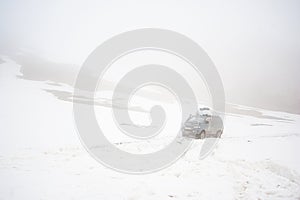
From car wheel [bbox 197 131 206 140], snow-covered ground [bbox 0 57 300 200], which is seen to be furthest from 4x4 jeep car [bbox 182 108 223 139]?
snow-covered ground [bbox 0 57 300 200]

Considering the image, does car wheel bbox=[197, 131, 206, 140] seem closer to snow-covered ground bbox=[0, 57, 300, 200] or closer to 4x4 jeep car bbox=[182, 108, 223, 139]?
4x4 jeep car bbox=[182, 108, 223, 139]

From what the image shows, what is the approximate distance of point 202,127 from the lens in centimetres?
1645

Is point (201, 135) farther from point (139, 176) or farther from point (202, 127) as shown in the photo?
point (139, 176)

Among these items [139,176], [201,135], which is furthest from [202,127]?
[139,176]

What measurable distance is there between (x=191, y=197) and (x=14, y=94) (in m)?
28.8

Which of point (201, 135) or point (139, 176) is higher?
point (139, 176)

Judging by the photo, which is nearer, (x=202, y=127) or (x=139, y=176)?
(x=139, y=176)

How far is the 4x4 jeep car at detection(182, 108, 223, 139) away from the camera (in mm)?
16062

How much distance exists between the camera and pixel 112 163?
9.79 meters

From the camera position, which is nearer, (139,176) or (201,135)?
(139,176)

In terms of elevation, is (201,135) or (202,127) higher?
(202,127)

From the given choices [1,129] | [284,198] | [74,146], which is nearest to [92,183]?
[74,146]

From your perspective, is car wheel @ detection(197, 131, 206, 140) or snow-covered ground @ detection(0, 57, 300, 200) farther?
car wheel @ detection(197, 131, 206, 140)

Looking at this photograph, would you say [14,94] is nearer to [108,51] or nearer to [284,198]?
[284,198]
